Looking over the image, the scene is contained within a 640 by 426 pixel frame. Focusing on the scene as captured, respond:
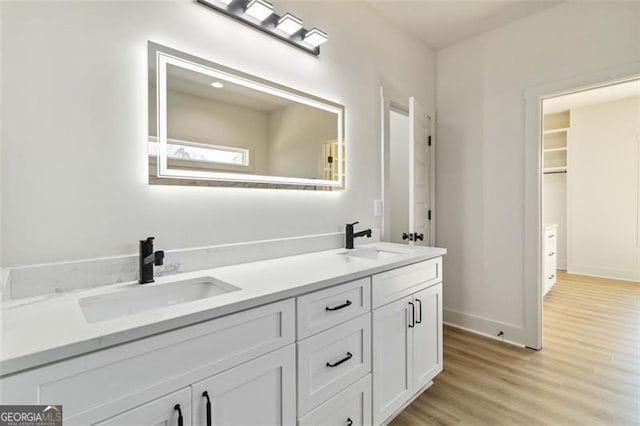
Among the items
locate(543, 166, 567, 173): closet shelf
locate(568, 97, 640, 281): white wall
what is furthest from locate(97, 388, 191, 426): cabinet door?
locate(543, 166, 567, 173): closet shelf

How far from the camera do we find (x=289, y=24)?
172cm

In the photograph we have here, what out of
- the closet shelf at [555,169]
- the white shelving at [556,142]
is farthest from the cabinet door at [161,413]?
the closet shelf at [555,169]

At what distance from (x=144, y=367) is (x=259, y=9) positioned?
1.70 meters

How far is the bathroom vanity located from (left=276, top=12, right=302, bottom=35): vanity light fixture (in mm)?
1347

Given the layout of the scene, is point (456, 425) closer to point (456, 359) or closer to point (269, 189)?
point (456, 359)

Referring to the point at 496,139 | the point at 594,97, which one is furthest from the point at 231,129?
the point at 594,97

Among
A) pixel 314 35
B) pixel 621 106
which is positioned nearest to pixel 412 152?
pixel 314 35

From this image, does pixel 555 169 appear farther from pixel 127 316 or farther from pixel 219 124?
pixel 127 316

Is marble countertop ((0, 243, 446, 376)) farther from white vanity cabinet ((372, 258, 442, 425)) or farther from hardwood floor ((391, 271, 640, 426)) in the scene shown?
hardwood floor ((391, 271, 640, 426))

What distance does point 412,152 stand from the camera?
7.56 feet

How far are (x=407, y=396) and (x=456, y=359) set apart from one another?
891mm

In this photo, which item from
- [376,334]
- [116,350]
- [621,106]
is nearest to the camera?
[116,350]

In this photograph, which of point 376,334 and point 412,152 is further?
point 412,152

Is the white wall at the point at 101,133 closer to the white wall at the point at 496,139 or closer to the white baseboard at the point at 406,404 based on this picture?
the white baseboard at the point at 406,404
